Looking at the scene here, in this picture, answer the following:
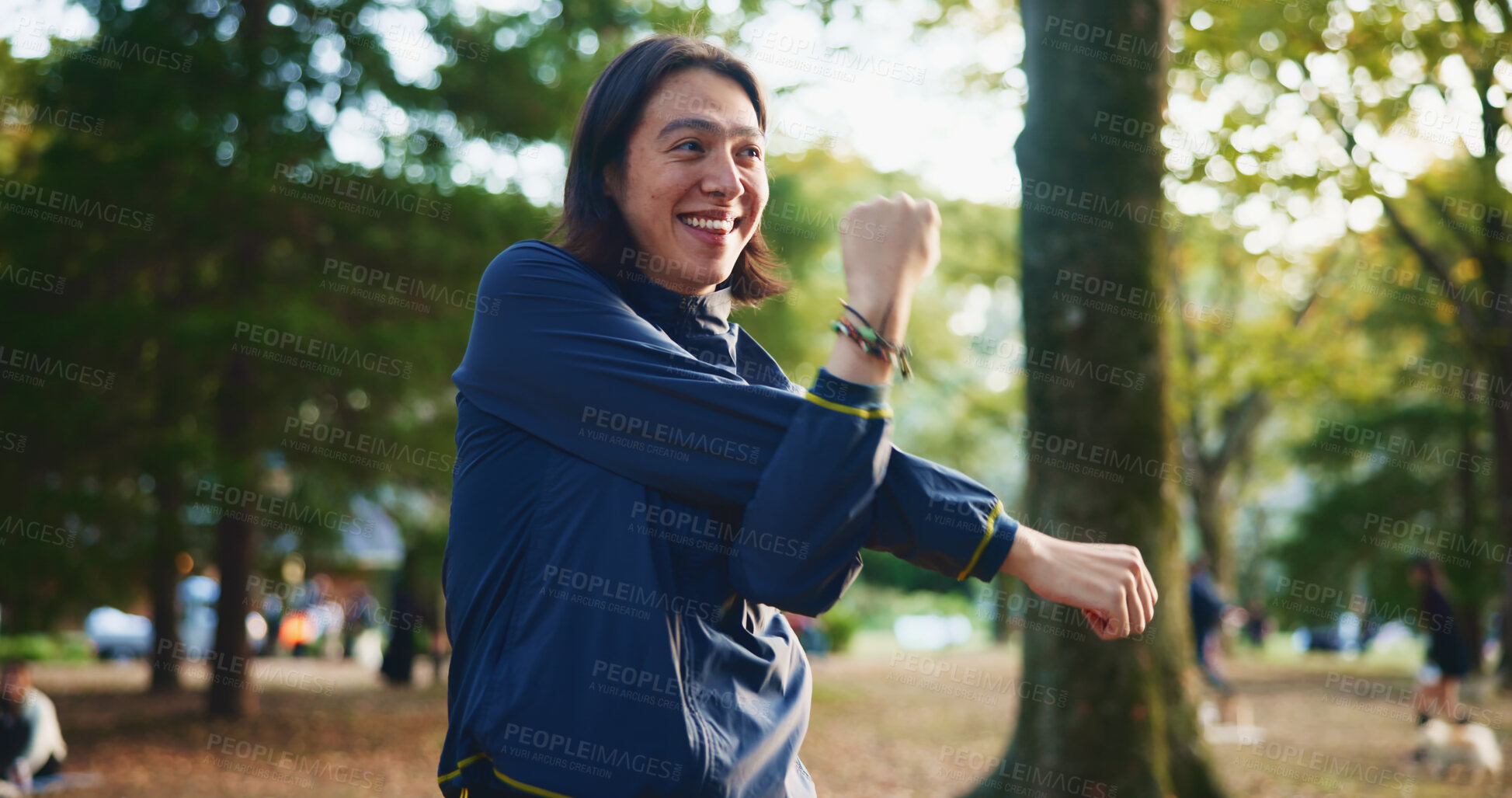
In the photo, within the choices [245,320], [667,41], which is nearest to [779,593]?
[667,41]

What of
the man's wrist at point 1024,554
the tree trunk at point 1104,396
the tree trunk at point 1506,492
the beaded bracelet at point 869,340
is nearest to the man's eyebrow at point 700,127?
the beaded bracelet at point 869,340

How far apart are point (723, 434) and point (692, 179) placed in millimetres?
446

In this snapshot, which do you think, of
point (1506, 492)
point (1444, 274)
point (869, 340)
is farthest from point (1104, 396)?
point (1506, 492)

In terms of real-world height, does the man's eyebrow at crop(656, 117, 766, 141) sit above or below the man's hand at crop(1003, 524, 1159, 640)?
above

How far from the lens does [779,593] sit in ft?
4.57

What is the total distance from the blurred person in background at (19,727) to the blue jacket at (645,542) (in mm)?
8387

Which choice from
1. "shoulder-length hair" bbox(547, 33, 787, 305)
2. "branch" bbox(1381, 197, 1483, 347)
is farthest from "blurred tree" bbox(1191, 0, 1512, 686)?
"shoulder-length hair" bbox(547, 33, 787, 305)

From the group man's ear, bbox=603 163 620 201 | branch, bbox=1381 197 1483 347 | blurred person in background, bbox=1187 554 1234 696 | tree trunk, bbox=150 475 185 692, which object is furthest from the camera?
branch, bbox=1381 197 1483 347

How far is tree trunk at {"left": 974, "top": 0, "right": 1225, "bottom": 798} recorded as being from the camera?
6758 millimetres

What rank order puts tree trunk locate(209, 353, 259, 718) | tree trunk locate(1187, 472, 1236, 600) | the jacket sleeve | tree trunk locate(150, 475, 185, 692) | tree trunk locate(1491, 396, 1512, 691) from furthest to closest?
1. tree trunk locate(1187, 472, 1236, 600)
2. tree trunk locate(1491, 396, 1512, 691)
3. tree trunk locate(209, 353, 259, 718)
4. tree trunk locate(150, 475, 185, 692)
5. the jacket sleeve

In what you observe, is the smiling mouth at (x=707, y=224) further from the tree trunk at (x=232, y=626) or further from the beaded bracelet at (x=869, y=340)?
the tree trunk at (x=232, y=626)

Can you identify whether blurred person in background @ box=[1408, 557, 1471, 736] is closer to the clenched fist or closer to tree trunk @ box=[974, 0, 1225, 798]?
tree trunk @ box=[974, 0, 1225, 798]

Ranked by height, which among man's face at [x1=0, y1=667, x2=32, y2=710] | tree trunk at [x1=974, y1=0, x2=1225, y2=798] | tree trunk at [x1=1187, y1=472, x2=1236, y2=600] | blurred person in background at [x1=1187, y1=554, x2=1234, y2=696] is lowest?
tree trunk at [x1=1187, y1=472, x2=1236, y2=600]

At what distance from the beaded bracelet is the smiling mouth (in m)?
0.34
